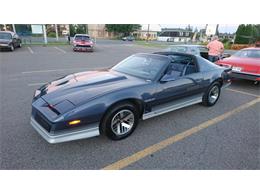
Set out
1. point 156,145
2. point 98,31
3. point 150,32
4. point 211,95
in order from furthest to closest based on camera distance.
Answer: point 150,32 < point 98,31 < point 211,95 < point 156,145

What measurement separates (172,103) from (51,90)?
7.16 feet

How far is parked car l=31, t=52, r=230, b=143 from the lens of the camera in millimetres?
2334

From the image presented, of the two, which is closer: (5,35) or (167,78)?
(167,78)

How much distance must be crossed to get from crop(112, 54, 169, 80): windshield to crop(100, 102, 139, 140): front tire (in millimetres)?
750

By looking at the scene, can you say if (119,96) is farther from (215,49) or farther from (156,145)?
(215,49)

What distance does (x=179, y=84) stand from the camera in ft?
11.2

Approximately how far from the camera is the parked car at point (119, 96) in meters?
2.33

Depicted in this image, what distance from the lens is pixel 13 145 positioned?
2.62 meters

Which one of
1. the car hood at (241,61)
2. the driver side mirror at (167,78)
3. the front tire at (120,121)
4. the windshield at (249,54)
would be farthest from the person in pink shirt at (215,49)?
Result: the front tire at (120,121)

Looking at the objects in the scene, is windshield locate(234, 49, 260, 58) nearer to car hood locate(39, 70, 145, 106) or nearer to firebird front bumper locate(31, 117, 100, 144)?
car hood locate(39, 70, 145, 106)

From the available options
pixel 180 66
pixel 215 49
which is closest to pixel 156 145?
pixel 180 66

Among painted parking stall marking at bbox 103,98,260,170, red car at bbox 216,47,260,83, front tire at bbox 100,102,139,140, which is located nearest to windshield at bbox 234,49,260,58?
red car at bbox 216,47,260,83

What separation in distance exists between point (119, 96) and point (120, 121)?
0.43 m
